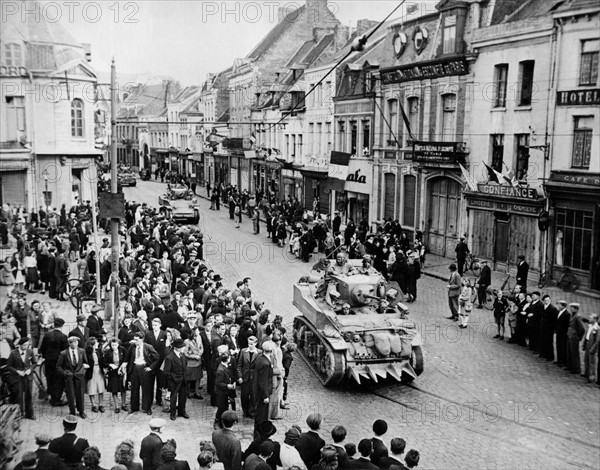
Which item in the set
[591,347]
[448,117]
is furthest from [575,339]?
[448,117]

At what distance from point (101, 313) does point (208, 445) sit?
430 inches

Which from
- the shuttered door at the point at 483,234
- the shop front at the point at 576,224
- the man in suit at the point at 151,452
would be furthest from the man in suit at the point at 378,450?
the shuttered door at the point at 483,234

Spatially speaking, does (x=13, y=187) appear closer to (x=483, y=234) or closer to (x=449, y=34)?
(x=483, y=234)

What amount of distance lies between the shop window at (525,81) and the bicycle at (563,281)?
6.03 metres

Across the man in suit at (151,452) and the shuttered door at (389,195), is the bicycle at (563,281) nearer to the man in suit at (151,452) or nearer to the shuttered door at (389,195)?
the man in suit at (151,452)

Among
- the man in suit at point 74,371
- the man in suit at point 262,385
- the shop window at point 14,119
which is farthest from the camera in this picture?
the man in suit at point 74,371

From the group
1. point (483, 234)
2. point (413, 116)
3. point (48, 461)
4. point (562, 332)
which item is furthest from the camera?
point (413, 116)

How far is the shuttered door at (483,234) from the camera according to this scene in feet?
78.4

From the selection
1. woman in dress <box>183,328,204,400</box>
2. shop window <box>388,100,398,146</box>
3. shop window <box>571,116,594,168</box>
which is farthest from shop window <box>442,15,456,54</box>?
woman in dress <box>183,328,204,400</box>

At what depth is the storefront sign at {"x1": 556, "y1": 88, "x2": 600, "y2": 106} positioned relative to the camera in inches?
541

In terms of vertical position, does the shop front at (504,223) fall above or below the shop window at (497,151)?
below

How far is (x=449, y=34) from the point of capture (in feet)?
84.3

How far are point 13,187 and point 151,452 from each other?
213 inches

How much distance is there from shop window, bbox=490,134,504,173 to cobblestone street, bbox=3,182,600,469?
901 centimetres
